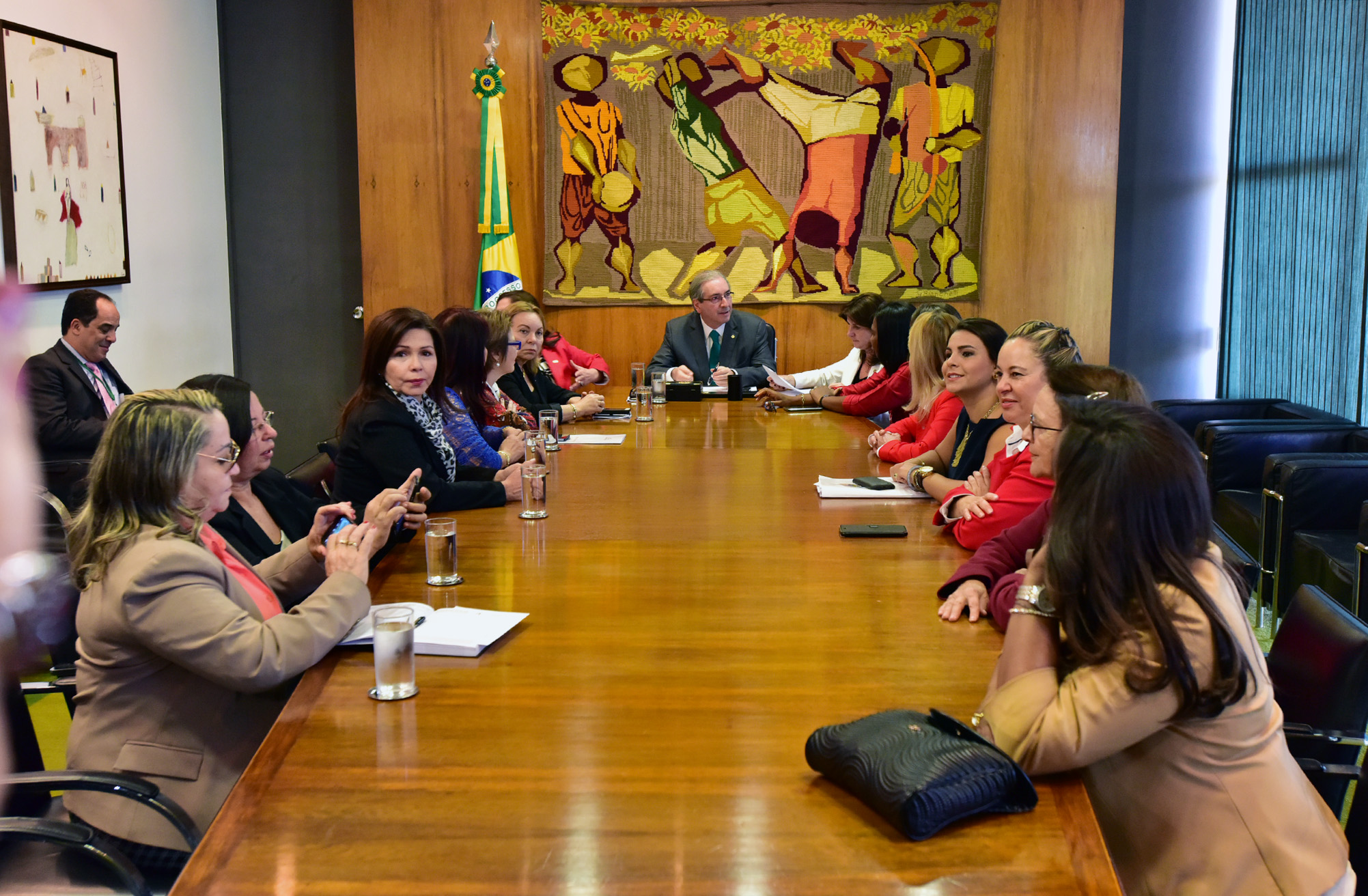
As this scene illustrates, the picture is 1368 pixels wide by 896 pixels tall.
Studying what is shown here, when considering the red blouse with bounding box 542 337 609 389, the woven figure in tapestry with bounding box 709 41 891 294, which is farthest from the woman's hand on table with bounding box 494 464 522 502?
the woven figure in tapestry with bounding box 709 41 891 294

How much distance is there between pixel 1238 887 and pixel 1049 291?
19.4 feet

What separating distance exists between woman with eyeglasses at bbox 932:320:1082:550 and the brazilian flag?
406cm

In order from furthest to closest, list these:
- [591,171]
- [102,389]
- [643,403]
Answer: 1. [591,171]
2. [643,403]
3. [102,389]

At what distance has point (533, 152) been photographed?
691 cm

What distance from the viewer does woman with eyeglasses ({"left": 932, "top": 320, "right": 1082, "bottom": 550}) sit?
2586mm

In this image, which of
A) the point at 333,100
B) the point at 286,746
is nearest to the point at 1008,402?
the point at 286,746

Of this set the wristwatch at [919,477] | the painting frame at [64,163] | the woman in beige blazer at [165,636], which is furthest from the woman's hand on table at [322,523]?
the painting frame at [64,163]

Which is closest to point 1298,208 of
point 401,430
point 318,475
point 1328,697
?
point 1328,697

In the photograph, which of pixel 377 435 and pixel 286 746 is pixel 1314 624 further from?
pixel 377 435

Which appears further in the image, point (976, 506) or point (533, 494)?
point (533, 494)

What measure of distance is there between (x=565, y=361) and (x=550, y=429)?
2.38 meters

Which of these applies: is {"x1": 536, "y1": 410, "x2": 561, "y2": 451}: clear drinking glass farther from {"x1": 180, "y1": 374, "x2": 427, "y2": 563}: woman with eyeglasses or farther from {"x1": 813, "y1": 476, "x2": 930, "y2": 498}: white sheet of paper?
{"x1": 813, "y1": 476, "x2": 930, "y2": 498}: white sheet of paper

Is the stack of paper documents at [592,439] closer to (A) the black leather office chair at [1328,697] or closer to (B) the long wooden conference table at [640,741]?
(B) the long wooden conference table at [640,741]

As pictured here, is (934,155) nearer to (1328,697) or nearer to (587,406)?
(587,406)
